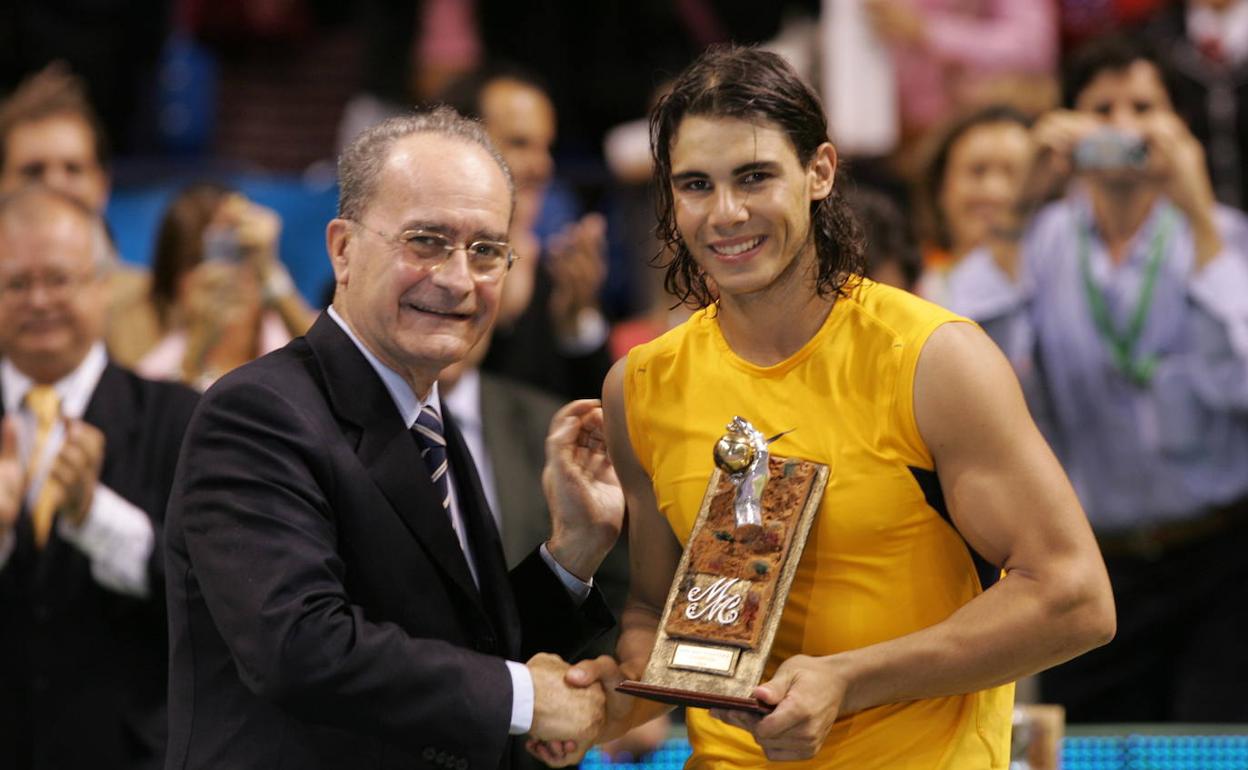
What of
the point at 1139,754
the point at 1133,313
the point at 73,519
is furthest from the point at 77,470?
the point at 1133,313

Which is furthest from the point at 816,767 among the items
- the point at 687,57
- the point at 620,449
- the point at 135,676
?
the point at 687,57

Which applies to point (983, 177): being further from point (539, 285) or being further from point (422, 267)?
point (422, 267)

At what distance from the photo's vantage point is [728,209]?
2.95 m

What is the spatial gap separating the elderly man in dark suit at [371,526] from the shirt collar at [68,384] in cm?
161

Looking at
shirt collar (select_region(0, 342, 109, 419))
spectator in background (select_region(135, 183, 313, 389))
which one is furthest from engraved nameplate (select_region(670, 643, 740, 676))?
spectator in background (select_region(135, 183, 313, 389))

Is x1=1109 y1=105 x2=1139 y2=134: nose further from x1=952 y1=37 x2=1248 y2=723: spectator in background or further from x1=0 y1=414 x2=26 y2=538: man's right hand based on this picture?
x1=0 y1=414 x2=26 y2=538: man's right hand

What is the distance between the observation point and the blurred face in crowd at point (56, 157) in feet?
19.3

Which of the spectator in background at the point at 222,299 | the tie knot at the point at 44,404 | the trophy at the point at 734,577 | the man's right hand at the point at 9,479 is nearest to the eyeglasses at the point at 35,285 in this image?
the tie knot at the point at 44,404

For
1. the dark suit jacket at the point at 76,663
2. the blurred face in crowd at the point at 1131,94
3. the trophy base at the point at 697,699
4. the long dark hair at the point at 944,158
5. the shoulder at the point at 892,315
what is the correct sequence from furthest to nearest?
the long dark hair at the point at 944,158, the blurred face in crowd at the point at 1131,94, the dark suit jacket at the point at 76,663, the shoulder at the point at 892,315, the trophy base at the point at 697,699

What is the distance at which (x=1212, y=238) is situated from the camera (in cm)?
516

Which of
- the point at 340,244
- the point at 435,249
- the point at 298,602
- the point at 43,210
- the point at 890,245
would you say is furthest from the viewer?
the point at 890,245

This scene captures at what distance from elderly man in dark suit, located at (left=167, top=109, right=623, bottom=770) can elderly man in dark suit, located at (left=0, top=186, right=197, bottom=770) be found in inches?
52.6

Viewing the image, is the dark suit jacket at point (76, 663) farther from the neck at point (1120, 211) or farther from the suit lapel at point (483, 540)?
the neck at point (1120, 211)

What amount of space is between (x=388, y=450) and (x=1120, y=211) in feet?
10.2
